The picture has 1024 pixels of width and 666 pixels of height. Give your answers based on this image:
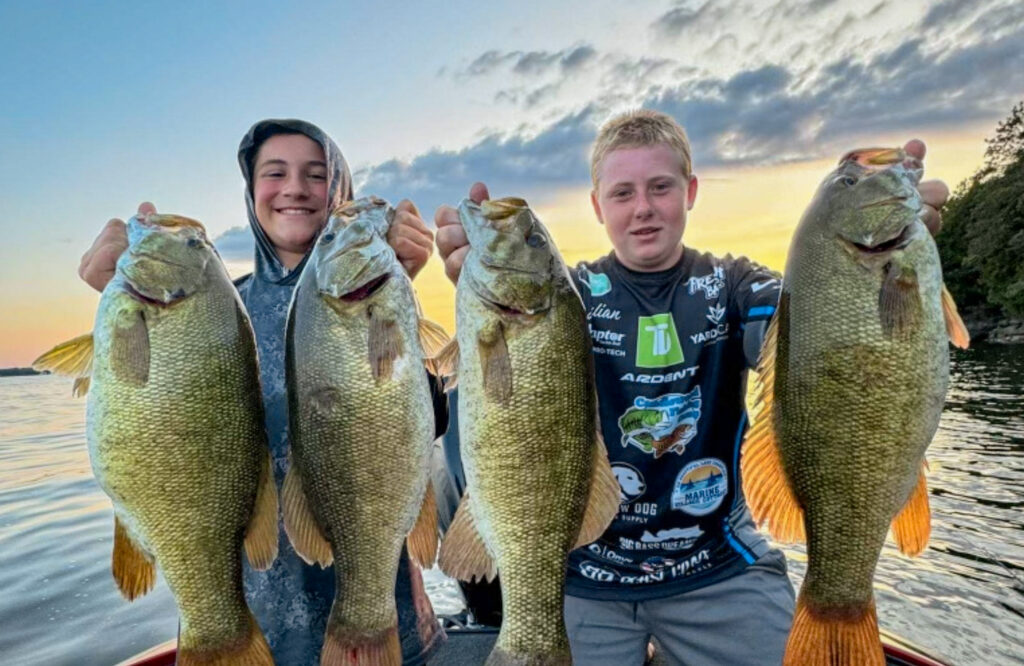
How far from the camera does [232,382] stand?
263cm

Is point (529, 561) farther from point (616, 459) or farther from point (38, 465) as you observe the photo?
point (38, 465)

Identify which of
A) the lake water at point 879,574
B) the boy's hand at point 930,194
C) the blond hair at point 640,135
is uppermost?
the blond hair at point 640,135

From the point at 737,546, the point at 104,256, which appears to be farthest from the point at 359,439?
the point at 737,546

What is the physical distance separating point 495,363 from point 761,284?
6.21 feet

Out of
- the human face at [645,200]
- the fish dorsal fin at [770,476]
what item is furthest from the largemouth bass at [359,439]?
the human face at [645,200]

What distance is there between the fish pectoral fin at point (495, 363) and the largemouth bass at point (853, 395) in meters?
1.04

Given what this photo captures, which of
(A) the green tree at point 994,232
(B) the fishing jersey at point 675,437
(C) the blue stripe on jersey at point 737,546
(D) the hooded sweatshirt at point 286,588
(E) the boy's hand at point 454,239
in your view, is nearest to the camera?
A: (E) the boy's hand at point 454,239

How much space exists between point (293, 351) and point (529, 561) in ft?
3.86

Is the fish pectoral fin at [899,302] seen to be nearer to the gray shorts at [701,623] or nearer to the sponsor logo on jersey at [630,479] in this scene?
the sponsor logo on jersey at [630,479]

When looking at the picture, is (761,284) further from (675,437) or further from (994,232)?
(994,232)

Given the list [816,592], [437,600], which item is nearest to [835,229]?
[816,592]

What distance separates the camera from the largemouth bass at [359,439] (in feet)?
8.29

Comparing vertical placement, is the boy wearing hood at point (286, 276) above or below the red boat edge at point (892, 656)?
above

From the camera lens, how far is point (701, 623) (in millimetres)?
3740
